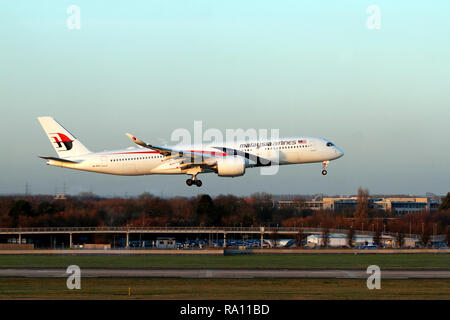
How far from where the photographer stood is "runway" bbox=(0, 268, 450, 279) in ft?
168

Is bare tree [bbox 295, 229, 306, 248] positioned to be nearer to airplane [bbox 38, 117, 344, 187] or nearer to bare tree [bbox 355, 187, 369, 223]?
bare tree [bbox 355, 187, 369, 223]

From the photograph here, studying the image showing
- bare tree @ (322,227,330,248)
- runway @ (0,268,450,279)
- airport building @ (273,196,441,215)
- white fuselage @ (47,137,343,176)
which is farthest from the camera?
airport building @ (273,196,441,215)

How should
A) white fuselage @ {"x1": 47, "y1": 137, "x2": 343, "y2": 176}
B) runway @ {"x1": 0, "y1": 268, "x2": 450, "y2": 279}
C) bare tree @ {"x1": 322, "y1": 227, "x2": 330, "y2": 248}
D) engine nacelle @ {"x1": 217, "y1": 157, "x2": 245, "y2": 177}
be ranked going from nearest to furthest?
runway @ {"x1": 0, "y1": 268, "x2": 450, "y2": 279}, engine nacelle @ {"x1": 217, "y1": 157, "x2": 245, "y2": 177}, white fuselage @ {"x1": 47, "y1": 137, "x2": 343, "y2": 176}, bare tree @ {"x1": 322, "y1": 227, "x2": 330, "y2": 248}

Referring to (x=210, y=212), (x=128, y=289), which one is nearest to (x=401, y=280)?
(x=128, y=289)

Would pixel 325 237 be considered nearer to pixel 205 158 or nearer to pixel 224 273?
pixel 205 158

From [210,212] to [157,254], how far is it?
43.6 metres

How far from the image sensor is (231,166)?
214ft

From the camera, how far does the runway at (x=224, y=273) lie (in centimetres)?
5130

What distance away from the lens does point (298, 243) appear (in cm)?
12119

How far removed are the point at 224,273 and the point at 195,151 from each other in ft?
55.6

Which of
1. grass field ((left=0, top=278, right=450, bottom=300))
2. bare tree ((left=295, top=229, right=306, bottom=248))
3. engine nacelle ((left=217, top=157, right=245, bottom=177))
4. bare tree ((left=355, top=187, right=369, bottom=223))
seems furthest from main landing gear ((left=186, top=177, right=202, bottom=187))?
bare tree ((left=355, top=187, right=369, bottom=223))

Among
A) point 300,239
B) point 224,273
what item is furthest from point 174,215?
point 224,273

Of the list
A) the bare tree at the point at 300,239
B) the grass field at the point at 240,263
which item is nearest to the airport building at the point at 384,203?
the bare tree at the point at 300,239

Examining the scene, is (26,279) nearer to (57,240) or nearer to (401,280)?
(401,280)
